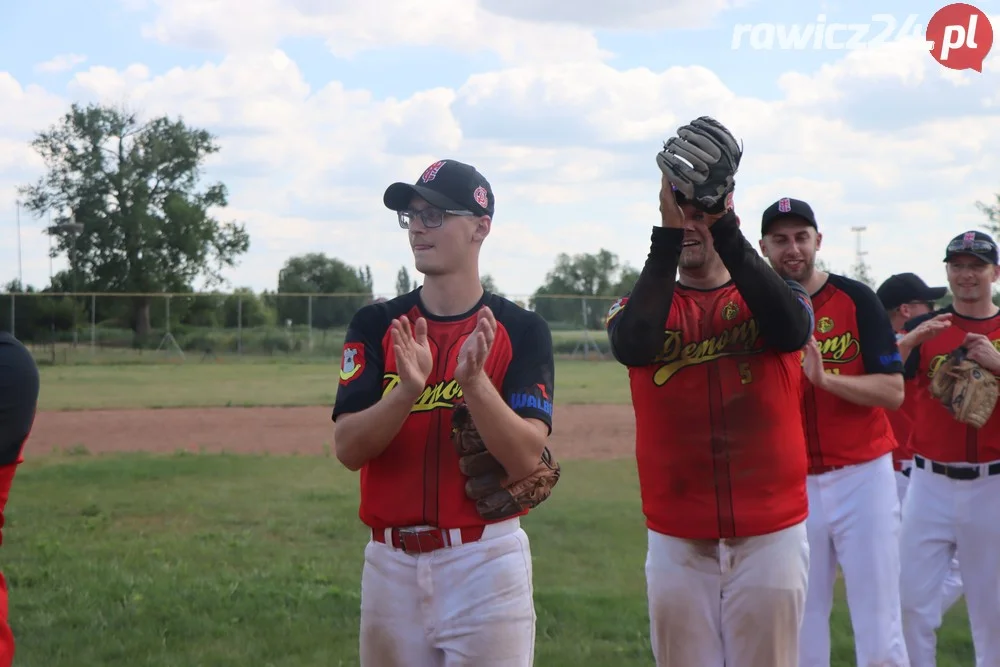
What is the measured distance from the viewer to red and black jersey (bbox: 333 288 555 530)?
3398mm

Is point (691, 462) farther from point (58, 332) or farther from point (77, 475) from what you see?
point (58, 332)

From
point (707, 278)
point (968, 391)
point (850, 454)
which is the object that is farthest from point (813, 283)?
point (707, 278)

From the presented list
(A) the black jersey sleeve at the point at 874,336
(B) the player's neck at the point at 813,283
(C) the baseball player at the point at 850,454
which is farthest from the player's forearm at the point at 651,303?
(B) the player's neck at the point at 813,283

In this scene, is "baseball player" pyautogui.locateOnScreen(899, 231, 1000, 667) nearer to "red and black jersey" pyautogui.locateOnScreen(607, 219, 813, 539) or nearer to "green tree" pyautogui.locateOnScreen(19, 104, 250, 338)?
"red and black jersey" pyautogui.locateOnScreen(607, 219, 813, 539)

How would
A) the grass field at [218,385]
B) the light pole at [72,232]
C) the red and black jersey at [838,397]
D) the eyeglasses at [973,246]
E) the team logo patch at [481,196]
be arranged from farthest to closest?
the light pole at [72,232] → the grass field at [218,385] → the eyeglasses at [973,246] → the red and black jersey at [838,397] → the team logo patch at [481,196]

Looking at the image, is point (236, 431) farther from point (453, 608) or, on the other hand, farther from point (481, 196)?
point (453, 608)

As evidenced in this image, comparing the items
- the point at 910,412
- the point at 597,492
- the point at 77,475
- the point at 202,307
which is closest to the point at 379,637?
the point at 910,412

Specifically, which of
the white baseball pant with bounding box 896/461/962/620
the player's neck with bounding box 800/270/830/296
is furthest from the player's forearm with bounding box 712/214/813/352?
the white baseball pant with bounding box 896/461/962/620

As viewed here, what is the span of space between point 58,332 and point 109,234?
21.0 m

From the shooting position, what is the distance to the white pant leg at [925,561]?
5.70 m

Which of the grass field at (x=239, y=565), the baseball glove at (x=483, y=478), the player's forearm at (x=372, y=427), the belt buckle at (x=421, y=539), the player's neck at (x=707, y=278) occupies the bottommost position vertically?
the grass field at (x=239, y=565)

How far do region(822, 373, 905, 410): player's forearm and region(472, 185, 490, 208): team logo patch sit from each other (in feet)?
6.55

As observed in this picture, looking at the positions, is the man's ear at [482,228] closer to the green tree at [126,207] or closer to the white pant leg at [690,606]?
the white pant leg at [690,606]

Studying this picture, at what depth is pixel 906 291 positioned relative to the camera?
24.7 feet
